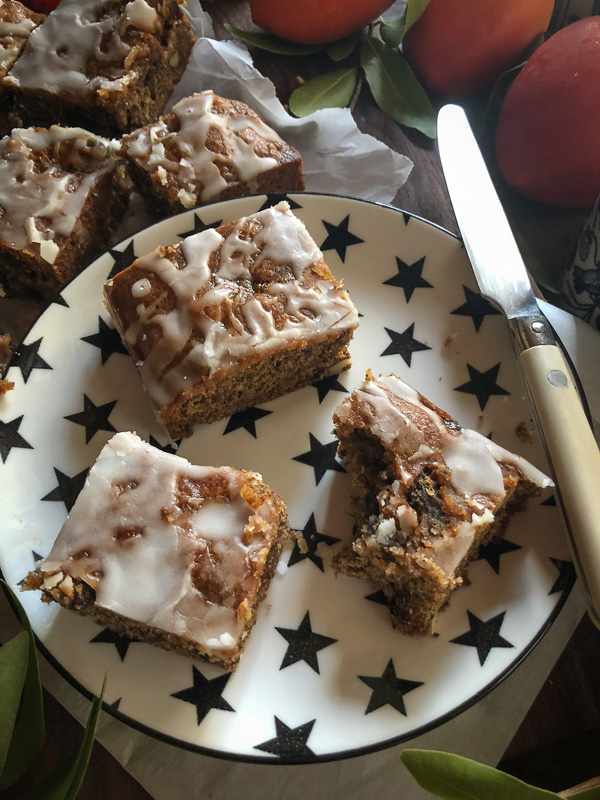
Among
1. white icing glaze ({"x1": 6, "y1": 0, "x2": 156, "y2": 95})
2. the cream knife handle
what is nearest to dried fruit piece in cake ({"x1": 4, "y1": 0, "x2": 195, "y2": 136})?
white icing glaze ({"x1": 6, "y1": 0, "x2": 156, "y2": 95})

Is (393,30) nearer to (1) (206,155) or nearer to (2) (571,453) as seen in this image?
(1) (206,155)

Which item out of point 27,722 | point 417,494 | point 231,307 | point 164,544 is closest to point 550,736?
point 417,494

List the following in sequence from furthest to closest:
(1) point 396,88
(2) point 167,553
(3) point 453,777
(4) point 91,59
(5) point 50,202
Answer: (1) point 396,88 → (4) point 91,59 → (5) point 50,202 → (2) point 167,553 → (3) point 453,777

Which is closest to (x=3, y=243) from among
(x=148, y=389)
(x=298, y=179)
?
(x=148, y=389)

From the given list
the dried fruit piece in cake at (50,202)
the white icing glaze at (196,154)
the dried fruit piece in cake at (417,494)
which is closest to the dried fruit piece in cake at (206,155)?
the white icing glaze at (196,154)

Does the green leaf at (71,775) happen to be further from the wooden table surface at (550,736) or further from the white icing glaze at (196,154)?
the white icing glaze at (196,154)
